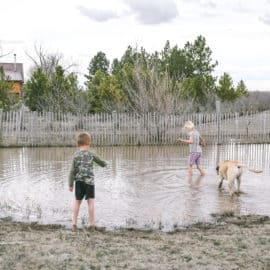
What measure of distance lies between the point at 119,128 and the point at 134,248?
1912 centimetres

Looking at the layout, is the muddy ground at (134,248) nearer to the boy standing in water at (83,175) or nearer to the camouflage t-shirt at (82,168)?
the boy standing in water at (83,175)

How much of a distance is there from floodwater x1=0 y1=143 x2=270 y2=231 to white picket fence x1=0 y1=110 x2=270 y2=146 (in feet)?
18.3

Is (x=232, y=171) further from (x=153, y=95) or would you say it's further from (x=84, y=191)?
(x=153, y=95)

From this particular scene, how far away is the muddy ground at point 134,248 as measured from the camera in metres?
5.93

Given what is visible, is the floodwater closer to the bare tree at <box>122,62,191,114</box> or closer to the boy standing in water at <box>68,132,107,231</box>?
the boy standing in water at <box>68,132,107,231</box>

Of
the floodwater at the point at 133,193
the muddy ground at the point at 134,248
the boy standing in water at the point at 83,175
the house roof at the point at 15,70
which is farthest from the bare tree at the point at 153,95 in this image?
the house roof at the point at 15,70

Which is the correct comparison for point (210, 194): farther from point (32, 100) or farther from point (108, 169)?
point (32, 100)

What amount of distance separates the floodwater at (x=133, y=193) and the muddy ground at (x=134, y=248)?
89 cm

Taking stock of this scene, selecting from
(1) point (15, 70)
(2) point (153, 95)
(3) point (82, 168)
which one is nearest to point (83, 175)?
(3) point (82, 168)

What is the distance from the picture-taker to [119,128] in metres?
25.6

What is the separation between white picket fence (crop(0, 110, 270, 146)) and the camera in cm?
2488

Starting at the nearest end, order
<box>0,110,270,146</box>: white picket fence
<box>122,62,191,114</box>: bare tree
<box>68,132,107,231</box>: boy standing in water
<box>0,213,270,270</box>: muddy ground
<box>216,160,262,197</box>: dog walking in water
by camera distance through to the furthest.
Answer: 1. <box>0,213,270,270</box>: muddy ground
2. <box>68,132,107,231</box>: boy standing in water
3. <box>216,160,262,197</box>: dog walking in water
4. <box>0,110,270,146</box>: white picket fence
5. <box>122,62,191,114</box>: bare tree

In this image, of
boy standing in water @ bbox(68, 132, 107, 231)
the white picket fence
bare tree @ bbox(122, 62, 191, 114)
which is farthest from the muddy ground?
bare tree @ bbox(122, 62, 191, 114)

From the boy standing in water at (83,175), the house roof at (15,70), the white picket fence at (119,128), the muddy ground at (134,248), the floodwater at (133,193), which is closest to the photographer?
the muddy ground at (134,248)
